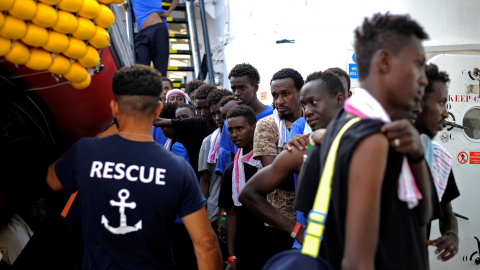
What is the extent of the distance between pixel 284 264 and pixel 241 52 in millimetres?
6016

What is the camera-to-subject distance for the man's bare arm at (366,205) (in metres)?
1.87

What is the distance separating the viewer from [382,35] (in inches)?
80.8

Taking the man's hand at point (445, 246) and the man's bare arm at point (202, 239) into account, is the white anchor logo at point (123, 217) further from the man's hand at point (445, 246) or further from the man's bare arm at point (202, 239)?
the man's hand at point (445, 246)

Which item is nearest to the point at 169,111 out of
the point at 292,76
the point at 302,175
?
the point at 292,76

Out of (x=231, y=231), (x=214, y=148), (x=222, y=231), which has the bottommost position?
(x=222, y=231)

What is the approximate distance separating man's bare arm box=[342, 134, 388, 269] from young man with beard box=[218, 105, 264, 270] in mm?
2569

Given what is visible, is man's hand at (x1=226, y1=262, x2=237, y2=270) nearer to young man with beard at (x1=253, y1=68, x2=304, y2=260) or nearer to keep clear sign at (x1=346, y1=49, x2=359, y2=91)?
young man with beard at (x1=253, y1=68, x2=304, y2=260)

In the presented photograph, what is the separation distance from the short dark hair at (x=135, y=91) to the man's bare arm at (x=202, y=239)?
0.62m

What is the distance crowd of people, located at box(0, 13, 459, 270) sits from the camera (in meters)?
1.96

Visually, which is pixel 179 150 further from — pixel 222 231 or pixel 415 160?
pixel 415 160

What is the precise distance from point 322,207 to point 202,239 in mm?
973

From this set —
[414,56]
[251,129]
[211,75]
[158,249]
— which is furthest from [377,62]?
[211,75]

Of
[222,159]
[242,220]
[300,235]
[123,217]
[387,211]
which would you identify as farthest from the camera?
[222,159]

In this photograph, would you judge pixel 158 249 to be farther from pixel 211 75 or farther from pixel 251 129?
pixel 211 75
